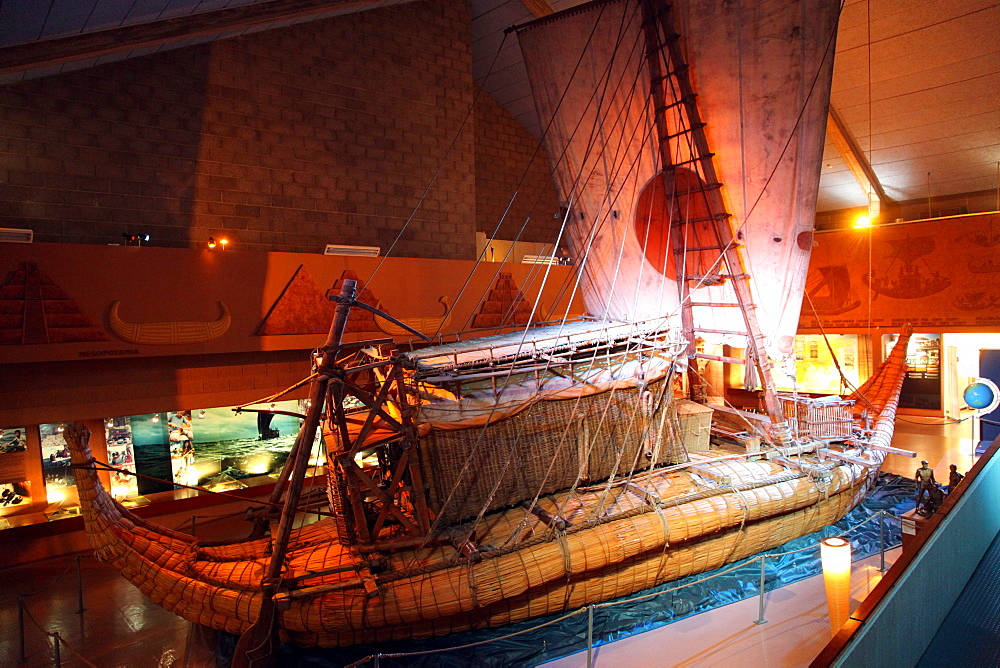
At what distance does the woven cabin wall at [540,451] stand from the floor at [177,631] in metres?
1.25

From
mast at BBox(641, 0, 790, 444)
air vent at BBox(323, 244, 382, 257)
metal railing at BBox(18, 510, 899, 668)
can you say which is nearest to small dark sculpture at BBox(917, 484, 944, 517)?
metal railing at BBox(18, 510, 899, 668)

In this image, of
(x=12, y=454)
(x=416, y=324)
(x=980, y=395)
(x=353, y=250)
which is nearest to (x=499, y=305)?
(x=416, y=324)

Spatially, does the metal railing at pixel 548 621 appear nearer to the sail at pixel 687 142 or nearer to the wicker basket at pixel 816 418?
the wicker basket at pixel 816 418

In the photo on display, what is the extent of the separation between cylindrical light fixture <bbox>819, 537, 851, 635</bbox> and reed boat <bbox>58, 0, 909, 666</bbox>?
4.56 feet

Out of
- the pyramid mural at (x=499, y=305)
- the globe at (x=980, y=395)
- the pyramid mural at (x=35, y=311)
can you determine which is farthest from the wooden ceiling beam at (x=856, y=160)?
the pyramid mural at (x=35, y=311)

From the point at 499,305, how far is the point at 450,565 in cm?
550

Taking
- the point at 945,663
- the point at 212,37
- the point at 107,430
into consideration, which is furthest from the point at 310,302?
the point at 945,663

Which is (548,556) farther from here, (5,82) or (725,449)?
(5,82)

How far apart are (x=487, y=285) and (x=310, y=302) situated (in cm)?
267

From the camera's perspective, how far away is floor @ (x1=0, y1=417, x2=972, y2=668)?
149 inches

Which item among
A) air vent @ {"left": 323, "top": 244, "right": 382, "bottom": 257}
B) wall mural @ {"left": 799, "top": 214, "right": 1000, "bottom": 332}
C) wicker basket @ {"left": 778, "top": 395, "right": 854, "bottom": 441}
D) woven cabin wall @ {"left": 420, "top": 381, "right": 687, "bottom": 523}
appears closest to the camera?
woven cabin wall @ {"left": 420, "top": 381, "right": 687, "bottom": 523}

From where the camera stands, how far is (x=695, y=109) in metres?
5.88

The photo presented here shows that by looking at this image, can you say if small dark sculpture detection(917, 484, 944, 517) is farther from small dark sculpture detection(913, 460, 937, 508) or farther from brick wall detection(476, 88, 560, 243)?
brick wall detection(476, 88, 560, 243)

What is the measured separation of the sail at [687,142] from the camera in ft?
17.8
